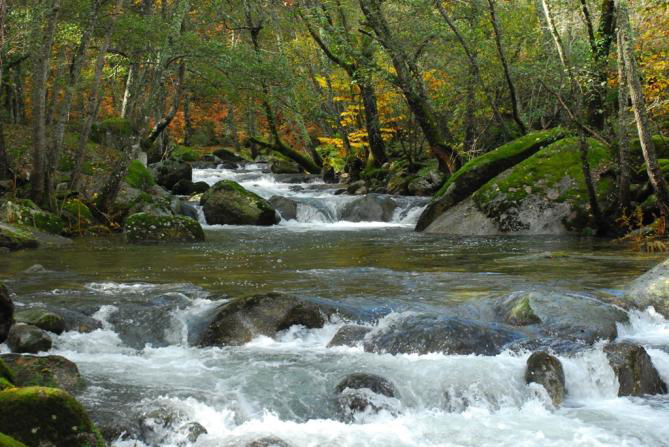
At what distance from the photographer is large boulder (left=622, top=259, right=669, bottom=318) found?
7.93 metres

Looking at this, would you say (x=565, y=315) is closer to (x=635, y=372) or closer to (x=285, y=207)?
(x=635, y=372)

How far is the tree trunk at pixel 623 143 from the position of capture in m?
12.1

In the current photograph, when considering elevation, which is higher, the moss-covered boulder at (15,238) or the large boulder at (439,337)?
the moss-covered boulder at (15,238)

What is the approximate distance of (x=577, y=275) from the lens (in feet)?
32.8

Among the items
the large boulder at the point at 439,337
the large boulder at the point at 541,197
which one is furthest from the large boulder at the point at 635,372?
the large boulder at the point at 541,197

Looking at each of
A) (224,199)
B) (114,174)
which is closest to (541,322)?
(114,174)

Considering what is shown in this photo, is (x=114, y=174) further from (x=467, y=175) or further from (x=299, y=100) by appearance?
(x=299, y=100)

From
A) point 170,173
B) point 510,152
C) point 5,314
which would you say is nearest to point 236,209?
point 510,152

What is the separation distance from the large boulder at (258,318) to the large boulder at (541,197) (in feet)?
27.8

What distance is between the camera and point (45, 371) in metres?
5.57

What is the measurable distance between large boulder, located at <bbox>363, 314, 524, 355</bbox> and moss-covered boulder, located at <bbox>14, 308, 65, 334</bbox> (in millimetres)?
3037

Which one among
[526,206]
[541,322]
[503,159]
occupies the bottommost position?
[541,322]

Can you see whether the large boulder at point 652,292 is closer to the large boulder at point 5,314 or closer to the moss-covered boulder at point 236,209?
the large boulder at point 5,314

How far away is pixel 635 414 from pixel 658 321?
231cm
